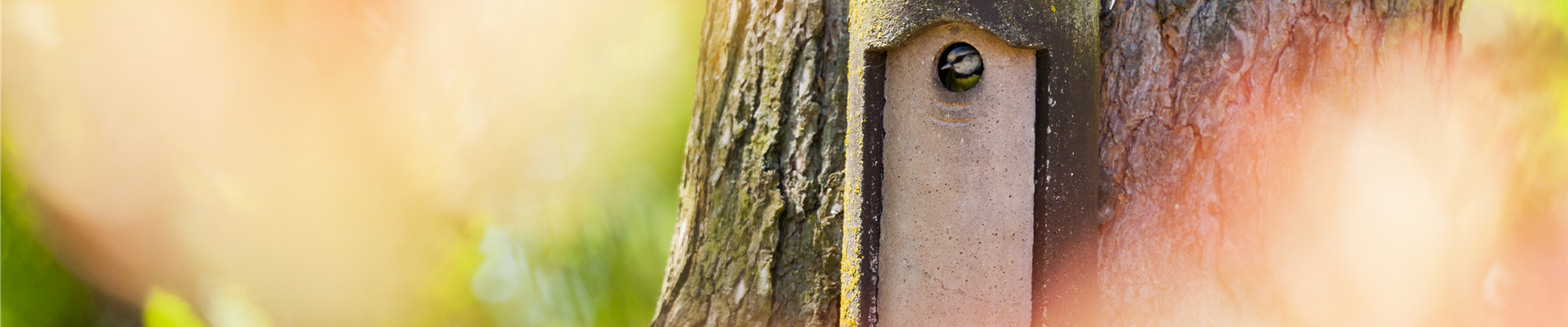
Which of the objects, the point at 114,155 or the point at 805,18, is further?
the point at 114,155

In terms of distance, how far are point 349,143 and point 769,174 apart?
228 cm

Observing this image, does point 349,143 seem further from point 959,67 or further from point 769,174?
point 959,67

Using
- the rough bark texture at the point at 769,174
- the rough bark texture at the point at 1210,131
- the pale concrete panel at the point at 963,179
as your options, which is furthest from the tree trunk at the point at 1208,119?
the rough bark texture at the point at 769,174

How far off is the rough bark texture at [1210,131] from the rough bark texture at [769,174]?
59 centimetres

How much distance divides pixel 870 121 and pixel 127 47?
3.35 m

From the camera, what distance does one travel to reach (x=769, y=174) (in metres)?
1.91

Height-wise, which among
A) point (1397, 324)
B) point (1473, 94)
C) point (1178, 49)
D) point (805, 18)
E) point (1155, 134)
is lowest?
point (1397, 324)

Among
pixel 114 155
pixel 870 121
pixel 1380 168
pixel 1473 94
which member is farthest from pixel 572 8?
pixel 1473 94

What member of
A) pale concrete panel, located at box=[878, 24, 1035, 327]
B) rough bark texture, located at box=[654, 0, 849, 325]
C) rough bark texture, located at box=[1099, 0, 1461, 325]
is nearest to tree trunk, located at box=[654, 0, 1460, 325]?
rough bark texture, located at box=[1099, 0, 1461, 325]

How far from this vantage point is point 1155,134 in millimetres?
1529

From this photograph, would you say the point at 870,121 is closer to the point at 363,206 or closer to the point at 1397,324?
the point at 1397,324

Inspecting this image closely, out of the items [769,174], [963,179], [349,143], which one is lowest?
[963,179]

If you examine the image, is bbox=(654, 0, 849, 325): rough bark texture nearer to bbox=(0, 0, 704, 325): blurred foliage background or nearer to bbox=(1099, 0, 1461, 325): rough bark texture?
bbox=(1099, 0, 1461, 325): rough bark texture

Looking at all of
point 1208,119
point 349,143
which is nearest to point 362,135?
point 349,143
